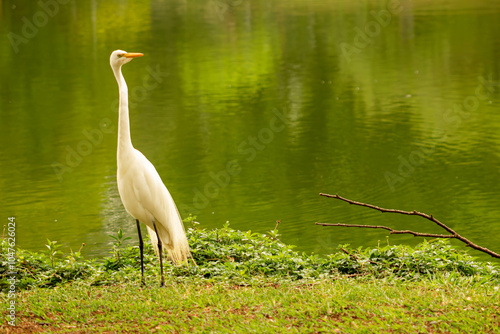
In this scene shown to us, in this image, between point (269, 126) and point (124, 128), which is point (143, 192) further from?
point (269, 126)

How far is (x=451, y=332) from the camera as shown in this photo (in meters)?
4.34

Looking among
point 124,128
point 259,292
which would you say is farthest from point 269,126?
point 259,292

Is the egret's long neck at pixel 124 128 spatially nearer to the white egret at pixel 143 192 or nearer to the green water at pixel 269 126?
the white egret at pixel 143 192

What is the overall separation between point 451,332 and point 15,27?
30296 mm

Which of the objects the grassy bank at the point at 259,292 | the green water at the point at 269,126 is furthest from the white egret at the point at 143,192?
the green water at the point at 269,126

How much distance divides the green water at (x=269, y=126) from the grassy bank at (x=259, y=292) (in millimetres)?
1612

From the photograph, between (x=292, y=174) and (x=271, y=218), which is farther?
(x=292, y=174)

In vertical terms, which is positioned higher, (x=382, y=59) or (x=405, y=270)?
(x=382, y=59)

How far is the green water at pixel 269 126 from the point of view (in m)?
9.47

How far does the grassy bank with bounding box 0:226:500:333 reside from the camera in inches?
183

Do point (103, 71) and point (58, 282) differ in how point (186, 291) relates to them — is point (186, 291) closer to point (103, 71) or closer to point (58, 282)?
point (58, 282)

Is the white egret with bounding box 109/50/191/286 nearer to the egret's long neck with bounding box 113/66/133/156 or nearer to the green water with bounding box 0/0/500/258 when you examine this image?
the egret's long neck with bounding box 113/66/133/156

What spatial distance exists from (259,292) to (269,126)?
905 centimetres

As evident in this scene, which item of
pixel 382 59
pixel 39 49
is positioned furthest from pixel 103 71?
pixel 382 59
